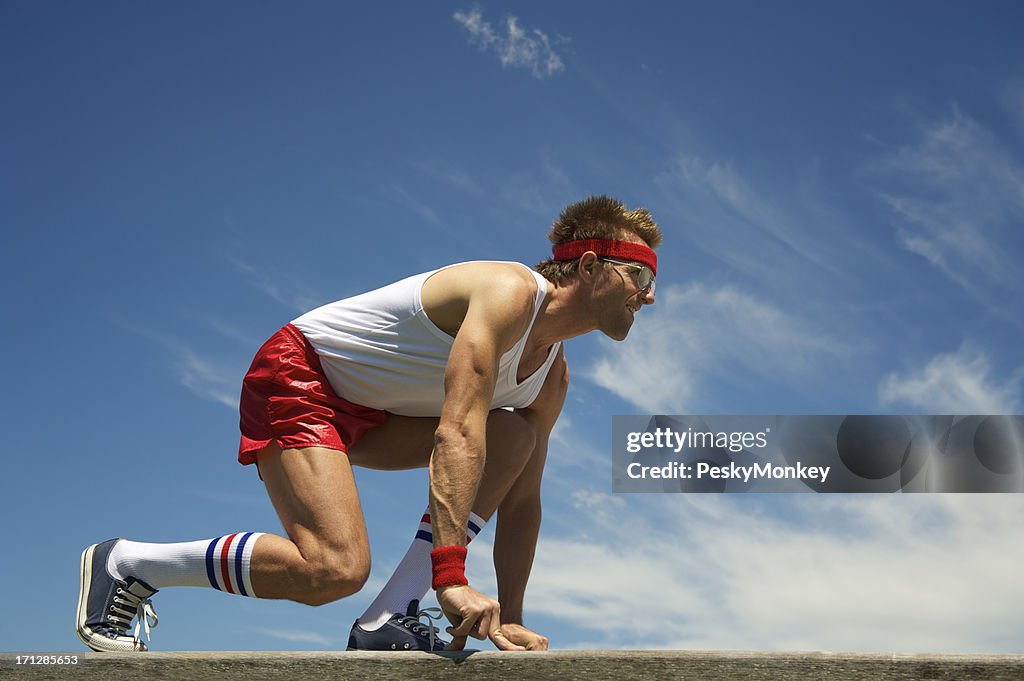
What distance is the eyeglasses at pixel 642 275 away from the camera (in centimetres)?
378

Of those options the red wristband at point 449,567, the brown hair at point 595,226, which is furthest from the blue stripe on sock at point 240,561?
the brown hair at point 595,226

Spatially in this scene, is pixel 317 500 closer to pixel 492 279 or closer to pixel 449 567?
pixel 449 567

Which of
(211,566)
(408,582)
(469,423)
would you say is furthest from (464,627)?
(211,566)

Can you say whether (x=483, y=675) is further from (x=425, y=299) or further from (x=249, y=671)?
(x=425, y=299)

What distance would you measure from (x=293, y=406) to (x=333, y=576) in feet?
2.14

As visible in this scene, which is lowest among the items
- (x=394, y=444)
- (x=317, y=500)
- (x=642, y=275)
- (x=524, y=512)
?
(x=317, y=500)

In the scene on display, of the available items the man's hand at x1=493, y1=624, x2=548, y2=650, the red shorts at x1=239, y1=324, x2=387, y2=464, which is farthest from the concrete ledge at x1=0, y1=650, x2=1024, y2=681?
the red shorts at x1=239, y1=324, x2=387, y2=464

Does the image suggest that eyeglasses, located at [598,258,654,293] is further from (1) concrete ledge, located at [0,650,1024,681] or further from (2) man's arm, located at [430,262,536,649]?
(1) concrete ledge, located at [0,650,1024,681]

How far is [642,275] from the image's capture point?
150 inches

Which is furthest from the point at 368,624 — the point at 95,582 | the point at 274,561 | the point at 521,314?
the point at 521,314

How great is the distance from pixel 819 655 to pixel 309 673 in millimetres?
1335

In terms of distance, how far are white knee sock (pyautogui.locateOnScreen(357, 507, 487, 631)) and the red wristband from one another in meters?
0.43

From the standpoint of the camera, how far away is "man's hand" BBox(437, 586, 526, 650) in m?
2.89

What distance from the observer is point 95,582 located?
3559 millimetres
